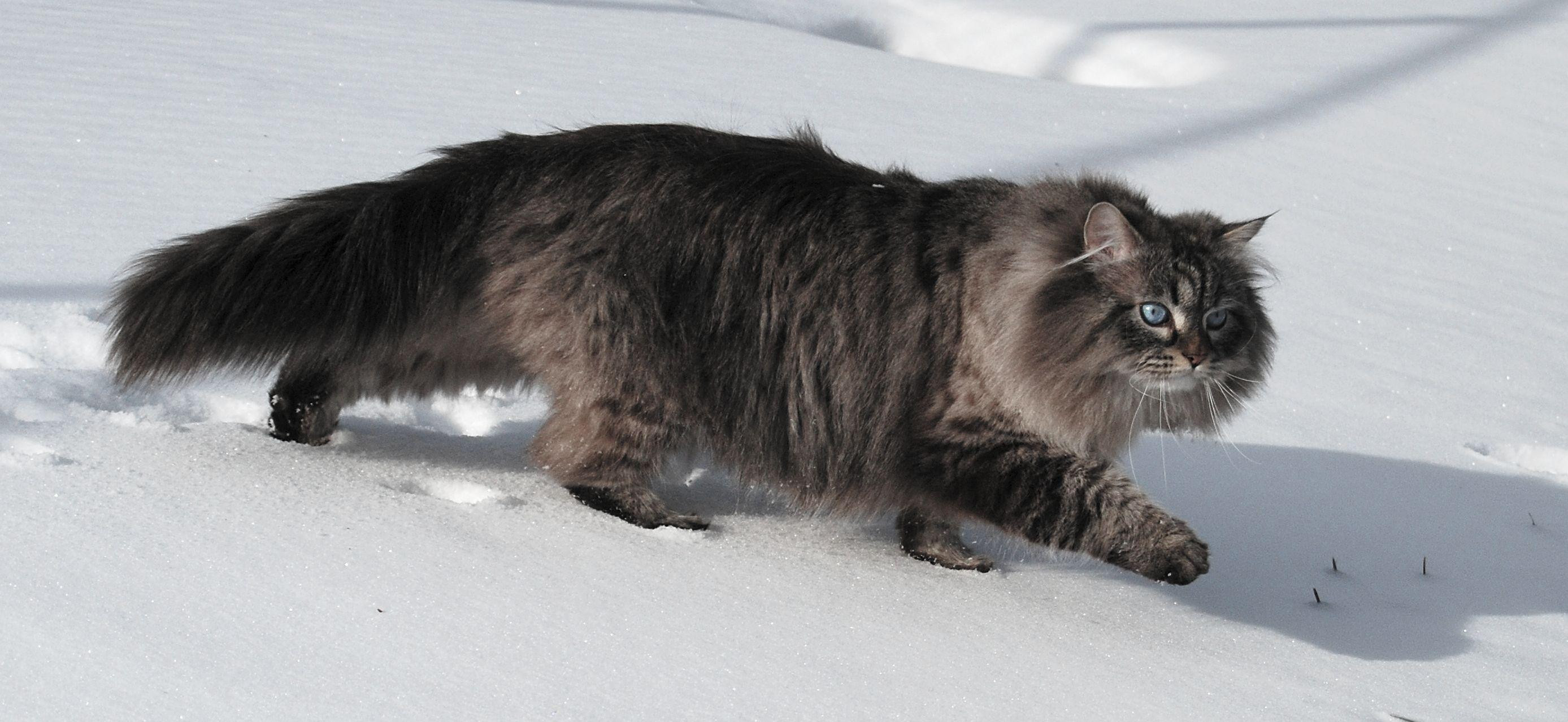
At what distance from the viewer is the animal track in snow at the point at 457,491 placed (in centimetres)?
292

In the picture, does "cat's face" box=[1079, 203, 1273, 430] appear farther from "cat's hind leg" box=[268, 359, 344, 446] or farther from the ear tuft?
"cat's hind leg" box=[268, 359, 344, 446]

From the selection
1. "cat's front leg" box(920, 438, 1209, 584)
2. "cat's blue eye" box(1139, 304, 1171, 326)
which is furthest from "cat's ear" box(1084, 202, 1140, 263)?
"cat's front leg" box(920, 438, 1209, 584)

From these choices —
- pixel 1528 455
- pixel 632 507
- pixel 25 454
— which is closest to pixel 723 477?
pixel 632 507

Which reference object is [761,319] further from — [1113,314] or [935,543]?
[1113,314]

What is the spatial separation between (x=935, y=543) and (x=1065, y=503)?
0.39 m

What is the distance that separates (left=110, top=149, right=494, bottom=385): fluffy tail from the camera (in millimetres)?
2875

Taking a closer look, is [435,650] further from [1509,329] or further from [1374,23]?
[1374,23]

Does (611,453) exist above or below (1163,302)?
below

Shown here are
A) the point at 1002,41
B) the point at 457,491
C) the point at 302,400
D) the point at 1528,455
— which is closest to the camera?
the point at 457,491

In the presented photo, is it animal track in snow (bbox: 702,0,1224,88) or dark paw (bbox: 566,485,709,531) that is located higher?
animal track in snow (bbox: 702,0,1224,88)

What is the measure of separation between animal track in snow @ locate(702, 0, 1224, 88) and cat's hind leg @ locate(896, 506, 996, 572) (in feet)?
13.8

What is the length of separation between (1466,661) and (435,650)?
203 cm

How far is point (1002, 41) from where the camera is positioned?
7531 mm

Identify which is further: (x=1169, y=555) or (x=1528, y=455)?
(x=1528, y=455)
